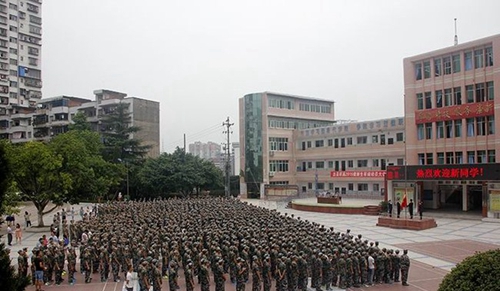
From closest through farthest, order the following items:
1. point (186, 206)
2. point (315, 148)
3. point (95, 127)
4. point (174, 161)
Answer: point (186, 206), point (174, 161), point (315, 148), point (95, 127)

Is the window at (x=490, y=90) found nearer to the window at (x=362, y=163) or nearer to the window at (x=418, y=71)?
the window at (x=418, y=71)

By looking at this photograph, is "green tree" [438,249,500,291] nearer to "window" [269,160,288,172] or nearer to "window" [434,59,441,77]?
"window" [434,59,441,77]

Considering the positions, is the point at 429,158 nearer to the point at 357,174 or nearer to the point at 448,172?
the point at 448,172

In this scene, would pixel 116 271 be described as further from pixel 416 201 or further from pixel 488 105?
pixel 488 105

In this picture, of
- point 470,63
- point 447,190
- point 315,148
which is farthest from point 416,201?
point 315,148

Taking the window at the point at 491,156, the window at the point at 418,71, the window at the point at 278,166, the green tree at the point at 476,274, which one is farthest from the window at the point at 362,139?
the green tree at the point at 476,274

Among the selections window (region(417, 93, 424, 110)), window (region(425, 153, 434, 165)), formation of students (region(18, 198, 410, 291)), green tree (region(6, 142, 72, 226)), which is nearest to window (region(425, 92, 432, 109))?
window (region(417, 93, 424, 110))

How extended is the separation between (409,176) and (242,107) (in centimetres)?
2147

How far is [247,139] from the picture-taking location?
42781mm

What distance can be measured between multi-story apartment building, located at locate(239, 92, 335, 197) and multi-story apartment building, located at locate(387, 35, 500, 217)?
16017 millimetres

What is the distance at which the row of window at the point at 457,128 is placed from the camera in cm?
2434

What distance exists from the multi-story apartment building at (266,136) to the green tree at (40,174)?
23.0 m

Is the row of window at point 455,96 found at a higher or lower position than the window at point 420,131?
higher

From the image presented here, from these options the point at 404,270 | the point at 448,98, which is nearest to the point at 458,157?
the point at 448,98
